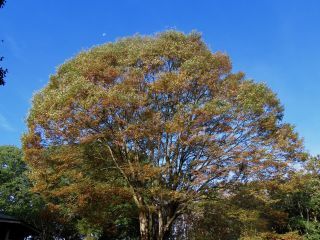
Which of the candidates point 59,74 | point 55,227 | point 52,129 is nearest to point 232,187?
point 52,129

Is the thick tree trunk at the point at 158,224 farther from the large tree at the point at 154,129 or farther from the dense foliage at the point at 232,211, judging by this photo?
the dense foliage at the point at 232,211

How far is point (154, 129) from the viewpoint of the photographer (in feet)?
61.4

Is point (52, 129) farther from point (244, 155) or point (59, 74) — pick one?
point (244, 155)

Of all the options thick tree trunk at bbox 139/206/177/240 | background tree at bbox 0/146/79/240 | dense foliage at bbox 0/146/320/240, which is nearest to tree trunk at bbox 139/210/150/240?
thick tree trunk at bbox 139/206/177/240

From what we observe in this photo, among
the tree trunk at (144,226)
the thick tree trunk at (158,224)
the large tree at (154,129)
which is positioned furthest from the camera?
the tree trunk at (144,226)

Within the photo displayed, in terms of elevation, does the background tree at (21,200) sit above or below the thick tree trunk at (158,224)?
above

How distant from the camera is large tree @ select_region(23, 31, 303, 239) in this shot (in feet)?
59.5

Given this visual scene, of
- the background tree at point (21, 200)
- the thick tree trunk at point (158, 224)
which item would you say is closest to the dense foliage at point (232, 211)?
the background tree at point (21, 200)

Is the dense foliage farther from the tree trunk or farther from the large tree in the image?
the tree trunk

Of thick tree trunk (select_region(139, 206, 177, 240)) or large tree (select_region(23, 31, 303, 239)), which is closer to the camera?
large tree (select_region(23, 31, 303, 239))

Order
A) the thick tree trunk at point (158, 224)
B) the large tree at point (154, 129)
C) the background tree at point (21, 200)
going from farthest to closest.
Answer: the background tree at point (21, 200), the thick tree trunk at point (158, 224), the large tree at point (154, 129)

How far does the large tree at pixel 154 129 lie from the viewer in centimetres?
1814

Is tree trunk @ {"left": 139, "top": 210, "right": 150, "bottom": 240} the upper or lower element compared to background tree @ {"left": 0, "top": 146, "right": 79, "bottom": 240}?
lower

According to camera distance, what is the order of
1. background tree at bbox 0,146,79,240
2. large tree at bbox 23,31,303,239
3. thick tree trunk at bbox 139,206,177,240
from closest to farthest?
large tree at bbox 23,31,303,239
thick tree trunk at bbox 139,206,177,240
background tree at bbox 0,146,79,240
